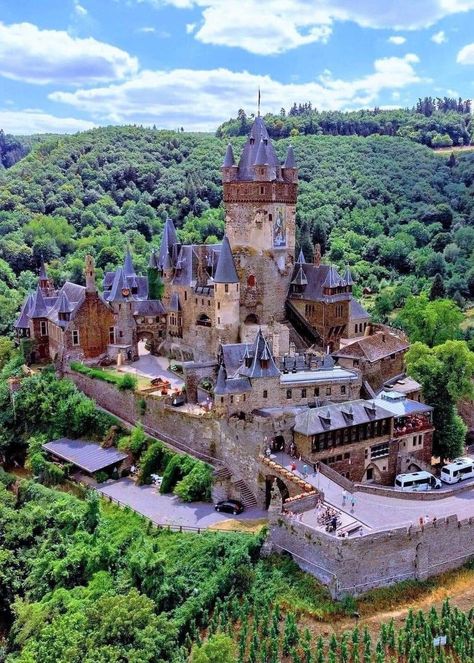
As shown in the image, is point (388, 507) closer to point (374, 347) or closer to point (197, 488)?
point (197, 488)

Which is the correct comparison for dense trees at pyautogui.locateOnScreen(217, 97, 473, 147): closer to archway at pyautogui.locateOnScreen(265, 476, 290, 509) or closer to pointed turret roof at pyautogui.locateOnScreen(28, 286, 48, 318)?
pointed turret roof at pyautogui.locateOnScreen(28, 286, 48, 318)

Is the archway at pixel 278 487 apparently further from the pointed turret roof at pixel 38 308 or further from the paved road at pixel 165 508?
the pointed turret roof at pixel 38 308

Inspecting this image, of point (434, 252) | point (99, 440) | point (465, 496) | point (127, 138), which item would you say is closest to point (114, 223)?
point (127, 138)

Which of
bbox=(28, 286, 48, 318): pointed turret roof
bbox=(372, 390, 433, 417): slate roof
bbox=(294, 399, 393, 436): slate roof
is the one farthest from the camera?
bbox=(28, 286, 48, 318): pointed turret roof

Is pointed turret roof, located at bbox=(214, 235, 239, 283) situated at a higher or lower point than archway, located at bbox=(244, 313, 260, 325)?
higher

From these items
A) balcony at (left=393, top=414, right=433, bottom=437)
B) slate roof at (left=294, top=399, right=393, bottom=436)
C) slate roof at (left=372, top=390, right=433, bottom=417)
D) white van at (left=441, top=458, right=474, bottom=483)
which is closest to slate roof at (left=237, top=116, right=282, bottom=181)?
slate roof at (left=372, top=390, right=433, bottom=417)

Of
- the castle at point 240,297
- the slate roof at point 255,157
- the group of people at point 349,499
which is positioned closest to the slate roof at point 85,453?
the castle at point 240,297

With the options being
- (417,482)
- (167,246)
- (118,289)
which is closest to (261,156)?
(167,246)
